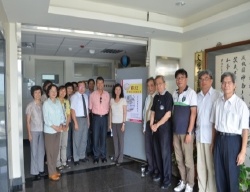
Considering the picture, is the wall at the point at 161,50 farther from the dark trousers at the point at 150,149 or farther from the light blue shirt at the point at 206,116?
the light blue shirt at the point at 206,116

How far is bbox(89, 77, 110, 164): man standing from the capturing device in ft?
13.0

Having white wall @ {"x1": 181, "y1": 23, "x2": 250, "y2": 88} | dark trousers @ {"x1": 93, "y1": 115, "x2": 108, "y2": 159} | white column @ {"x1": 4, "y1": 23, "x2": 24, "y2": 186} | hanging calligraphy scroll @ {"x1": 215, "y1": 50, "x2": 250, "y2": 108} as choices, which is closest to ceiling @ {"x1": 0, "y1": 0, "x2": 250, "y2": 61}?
white wall @ {"x1": 181, "y1": 23, "x2": 250, "y2": 88}

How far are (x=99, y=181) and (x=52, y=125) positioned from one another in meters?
1.10

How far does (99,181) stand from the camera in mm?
3297

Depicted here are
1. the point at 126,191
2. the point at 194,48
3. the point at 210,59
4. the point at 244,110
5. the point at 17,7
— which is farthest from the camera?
the point at 194,48

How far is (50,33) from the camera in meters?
3.43

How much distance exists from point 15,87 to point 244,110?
296 centimetres

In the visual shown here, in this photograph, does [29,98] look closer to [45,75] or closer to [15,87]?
[45,75]

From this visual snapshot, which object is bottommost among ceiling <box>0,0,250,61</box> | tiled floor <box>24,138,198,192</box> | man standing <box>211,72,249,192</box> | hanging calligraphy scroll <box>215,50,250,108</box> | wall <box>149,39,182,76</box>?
tiled floor <box>24,138,198,192</box>

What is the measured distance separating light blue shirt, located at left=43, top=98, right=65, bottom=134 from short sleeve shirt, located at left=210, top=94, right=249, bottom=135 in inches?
87.0

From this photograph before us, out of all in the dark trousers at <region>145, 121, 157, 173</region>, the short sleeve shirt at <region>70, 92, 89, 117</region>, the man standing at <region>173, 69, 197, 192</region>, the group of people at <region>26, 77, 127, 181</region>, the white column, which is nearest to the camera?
the man standing at <region>173, 69, 197, 192</region>

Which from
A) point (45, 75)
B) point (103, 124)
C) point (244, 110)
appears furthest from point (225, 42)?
point (45, 75)

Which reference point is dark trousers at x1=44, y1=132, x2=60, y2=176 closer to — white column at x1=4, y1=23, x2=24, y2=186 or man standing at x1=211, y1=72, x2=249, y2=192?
white column at x1=4, y1=23, x2=24, y2=186

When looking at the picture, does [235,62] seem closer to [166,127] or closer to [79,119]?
[166,127]
